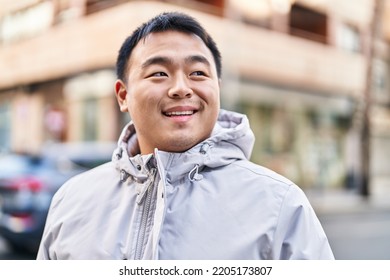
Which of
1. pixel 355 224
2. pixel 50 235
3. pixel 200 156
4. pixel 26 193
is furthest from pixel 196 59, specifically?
pixel 355 224

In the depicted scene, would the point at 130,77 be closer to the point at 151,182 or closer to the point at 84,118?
the point at 151,182

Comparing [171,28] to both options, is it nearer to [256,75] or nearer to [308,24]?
[308,24]

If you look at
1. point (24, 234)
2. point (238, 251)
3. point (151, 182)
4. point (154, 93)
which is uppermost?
point (154, 93)

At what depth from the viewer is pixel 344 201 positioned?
5.83 metres

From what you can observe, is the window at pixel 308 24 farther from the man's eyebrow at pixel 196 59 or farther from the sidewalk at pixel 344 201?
the man's eyebrow at pixel 196 59

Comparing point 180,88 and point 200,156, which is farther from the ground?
point 180,88

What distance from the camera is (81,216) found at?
3.62 feet

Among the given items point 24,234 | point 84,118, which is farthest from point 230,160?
point 84,118

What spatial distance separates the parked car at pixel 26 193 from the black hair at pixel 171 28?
2026 mm

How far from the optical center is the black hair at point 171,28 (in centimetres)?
106

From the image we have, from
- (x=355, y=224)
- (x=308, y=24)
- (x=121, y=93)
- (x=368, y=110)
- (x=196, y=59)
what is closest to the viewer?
(x=196, y=59)

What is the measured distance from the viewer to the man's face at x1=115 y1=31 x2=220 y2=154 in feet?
3.43

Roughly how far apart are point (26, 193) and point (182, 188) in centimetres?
238
